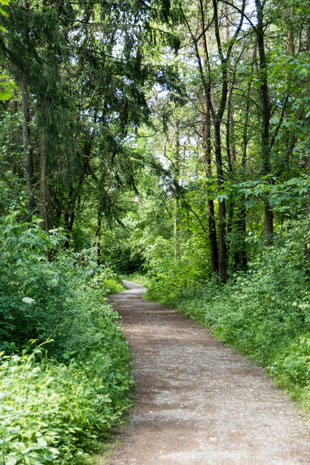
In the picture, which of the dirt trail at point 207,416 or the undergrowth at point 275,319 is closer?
the dirt trail at point 207,416

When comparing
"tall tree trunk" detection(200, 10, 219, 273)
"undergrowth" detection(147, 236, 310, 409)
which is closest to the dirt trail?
"undergrowth" detection(147, 236, 310, 409)

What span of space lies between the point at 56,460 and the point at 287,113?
1297 centimetres

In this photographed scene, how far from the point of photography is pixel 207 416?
16.6 feet

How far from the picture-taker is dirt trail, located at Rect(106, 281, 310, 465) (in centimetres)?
402

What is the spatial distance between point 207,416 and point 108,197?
8221mm

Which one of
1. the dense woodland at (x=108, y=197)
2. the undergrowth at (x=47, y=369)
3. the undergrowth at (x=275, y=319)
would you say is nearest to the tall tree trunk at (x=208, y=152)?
the dense woodland at (x=108, y=197)

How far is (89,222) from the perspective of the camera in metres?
21.3

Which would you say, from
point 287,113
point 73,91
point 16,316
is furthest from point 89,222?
point 16,316

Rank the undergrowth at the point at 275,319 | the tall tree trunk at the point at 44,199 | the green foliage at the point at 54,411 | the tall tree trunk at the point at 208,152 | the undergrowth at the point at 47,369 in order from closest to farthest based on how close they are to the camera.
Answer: the green foliage at the point at 54,411 → the undergrowth at the point at 47,369 → the undergrowth at the point at 275,319 → the tall tree trunk at the point at 44,199 → the tall tree trunk at the point at 208,152

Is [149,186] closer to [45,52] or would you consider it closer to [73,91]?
[73,91]

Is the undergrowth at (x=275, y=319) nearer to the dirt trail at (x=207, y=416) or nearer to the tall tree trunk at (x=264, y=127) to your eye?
the dirt trail at (x=207, y=416)

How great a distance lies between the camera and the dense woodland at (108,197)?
4684 mm

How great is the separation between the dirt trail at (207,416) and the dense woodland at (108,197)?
0.33m

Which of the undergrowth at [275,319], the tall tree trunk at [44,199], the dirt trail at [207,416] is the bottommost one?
the dirt trail at [207,416]
